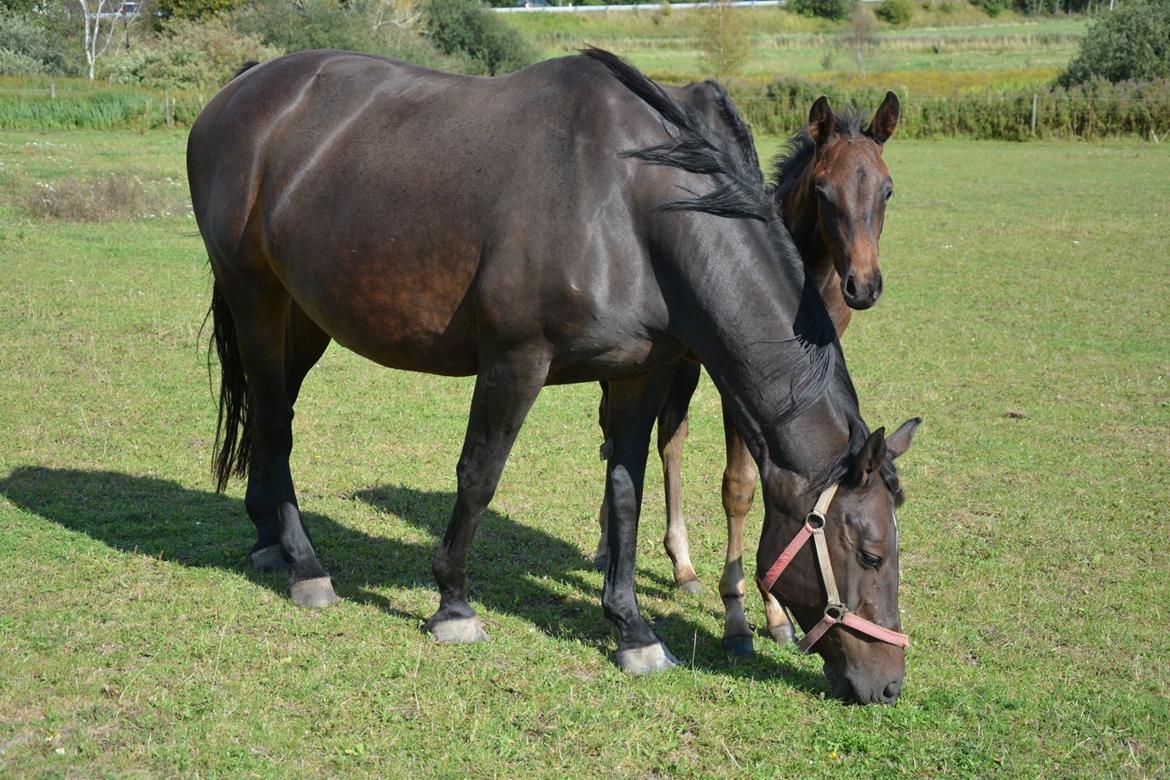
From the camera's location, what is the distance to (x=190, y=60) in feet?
134

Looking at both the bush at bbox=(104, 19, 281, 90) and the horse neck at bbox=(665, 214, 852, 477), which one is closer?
the horse neck at bbox=(665, 214, 852, 477)

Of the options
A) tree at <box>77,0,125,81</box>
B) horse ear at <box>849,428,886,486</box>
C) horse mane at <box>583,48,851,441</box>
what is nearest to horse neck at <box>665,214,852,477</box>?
horse mane at <box>583,48,851,441</box>

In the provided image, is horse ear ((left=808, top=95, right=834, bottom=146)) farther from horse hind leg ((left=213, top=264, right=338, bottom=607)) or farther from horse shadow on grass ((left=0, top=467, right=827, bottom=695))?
horse hind leg ((left=213, top=264, right=338, bottom=607))

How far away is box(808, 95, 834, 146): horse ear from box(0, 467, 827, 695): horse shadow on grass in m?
2.39

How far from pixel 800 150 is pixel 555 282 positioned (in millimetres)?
1983

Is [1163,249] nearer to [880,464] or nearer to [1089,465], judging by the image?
[1089,465]

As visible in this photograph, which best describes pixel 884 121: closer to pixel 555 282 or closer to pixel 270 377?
pixel 555 282

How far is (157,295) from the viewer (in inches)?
459

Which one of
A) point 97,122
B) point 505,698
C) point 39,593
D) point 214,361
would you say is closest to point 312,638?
point 505,698

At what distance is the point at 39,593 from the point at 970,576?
454 centimetres

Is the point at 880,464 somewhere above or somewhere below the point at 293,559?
A: above

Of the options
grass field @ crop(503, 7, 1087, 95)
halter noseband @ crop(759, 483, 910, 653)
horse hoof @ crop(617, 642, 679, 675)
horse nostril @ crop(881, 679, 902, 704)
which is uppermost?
halter noseband @ crop(759, 483, 910, 653)

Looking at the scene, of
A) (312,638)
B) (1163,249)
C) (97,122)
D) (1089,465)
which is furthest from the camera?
(97,122)

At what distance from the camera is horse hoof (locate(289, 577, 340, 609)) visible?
5.07m
